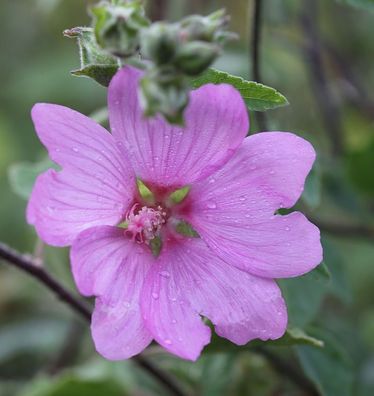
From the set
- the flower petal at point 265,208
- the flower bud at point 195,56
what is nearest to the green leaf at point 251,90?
the flower petal at point 265,208

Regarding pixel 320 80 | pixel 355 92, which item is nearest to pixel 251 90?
pixel 320 80

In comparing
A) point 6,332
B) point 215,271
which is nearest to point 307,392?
point 215,271

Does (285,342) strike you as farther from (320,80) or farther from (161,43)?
(320,80)

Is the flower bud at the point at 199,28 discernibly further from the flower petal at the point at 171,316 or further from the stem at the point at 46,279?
the stem at the point at 46,279

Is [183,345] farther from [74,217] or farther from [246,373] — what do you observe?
[246,373]

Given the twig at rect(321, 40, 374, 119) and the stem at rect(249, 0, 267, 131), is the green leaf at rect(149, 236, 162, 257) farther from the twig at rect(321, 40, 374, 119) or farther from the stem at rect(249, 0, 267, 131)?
A: the twig at rect(321, 40, 374, 119)

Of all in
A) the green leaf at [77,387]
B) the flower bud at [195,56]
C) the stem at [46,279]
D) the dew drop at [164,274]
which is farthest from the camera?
the green leaf at [77,387]

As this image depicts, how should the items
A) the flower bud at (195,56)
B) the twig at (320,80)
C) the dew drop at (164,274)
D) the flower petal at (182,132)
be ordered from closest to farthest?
the flower bud at (195,56) → the flower petal at (182,132) → the dew drop at (164,274) → the twig at (320,80)
